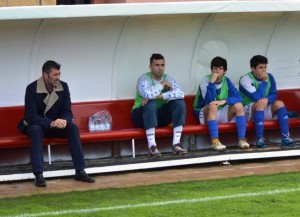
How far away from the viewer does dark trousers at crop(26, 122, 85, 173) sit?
9.45 m

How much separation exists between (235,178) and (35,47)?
306cm

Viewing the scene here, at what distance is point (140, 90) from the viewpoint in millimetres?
10727

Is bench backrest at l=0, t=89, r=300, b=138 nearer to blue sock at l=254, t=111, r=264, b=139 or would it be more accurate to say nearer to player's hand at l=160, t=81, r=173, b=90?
player's hand at l=160, t=81, r=173, b=90

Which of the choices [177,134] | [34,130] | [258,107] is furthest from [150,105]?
[34,130]

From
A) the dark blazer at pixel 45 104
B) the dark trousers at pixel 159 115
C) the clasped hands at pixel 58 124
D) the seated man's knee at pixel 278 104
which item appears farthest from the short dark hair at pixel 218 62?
the clasped hands at pixel 58 124

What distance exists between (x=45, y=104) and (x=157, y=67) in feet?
5.31

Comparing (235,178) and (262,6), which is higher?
(262,6)

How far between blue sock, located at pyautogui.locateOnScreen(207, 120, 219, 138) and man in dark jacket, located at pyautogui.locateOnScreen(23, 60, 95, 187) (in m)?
1.89

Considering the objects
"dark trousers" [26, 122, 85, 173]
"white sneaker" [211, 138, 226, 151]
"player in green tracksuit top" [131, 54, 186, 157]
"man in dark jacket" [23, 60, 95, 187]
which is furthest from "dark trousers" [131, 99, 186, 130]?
"dark trousers" [26, 122, 85, 173]

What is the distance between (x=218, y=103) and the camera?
11.0 meters

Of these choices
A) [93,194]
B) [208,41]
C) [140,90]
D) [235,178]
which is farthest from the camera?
[208,41]

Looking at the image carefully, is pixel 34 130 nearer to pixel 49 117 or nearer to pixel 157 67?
pixel 49 117

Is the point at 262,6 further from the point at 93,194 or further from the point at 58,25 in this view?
the point at 93,194

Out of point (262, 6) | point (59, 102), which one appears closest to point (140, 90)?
point (59, 102)
